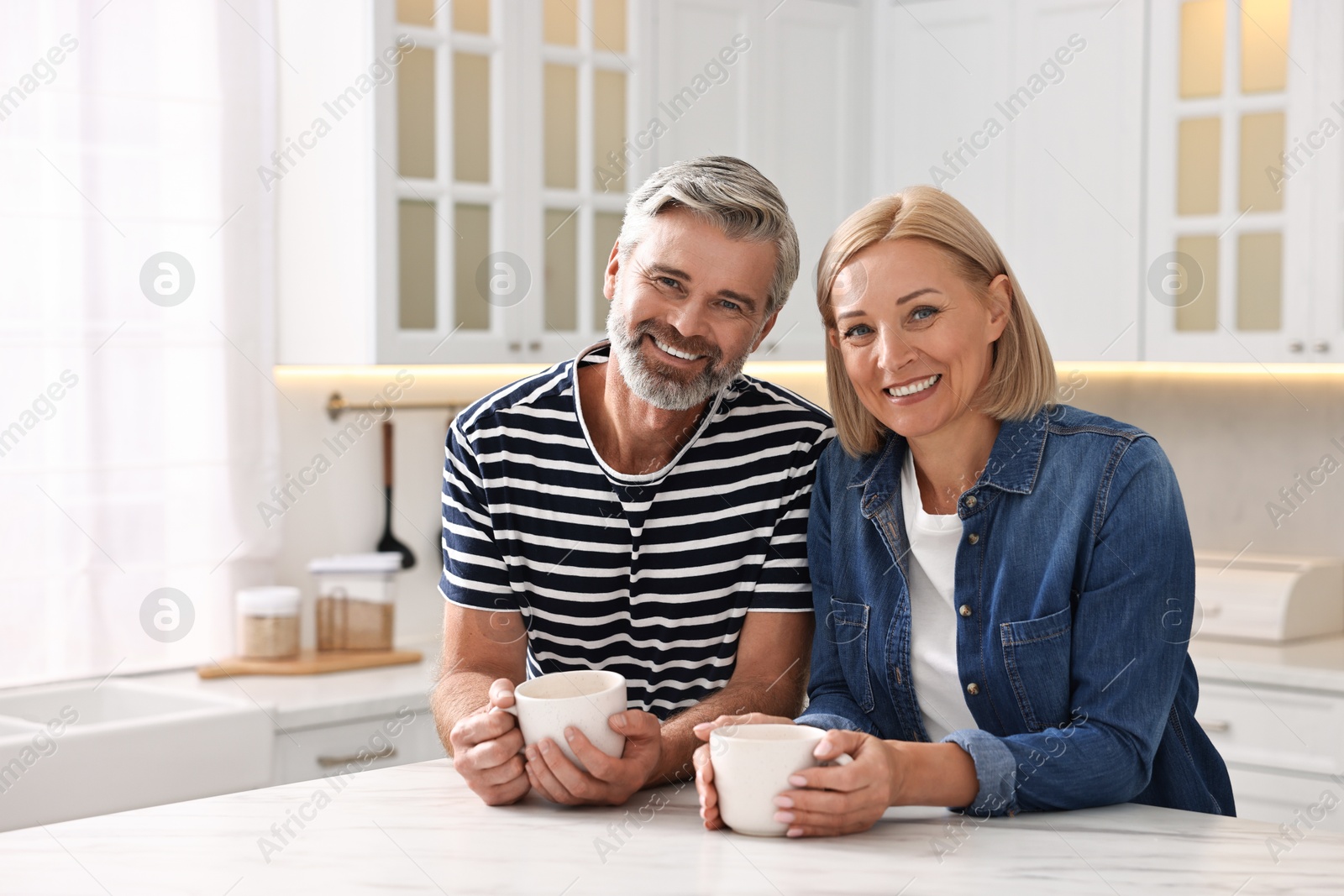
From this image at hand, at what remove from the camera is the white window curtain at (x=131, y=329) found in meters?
2.57

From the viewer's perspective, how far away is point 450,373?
129 inches

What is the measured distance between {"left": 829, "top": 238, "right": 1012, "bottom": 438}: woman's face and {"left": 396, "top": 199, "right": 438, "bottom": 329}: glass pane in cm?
163

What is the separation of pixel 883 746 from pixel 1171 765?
0.40m

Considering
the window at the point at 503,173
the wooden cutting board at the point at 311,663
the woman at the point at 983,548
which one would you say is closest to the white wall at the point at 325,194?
the window at the point at 503,173

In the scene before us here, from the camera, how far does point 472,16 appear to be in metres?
2.85

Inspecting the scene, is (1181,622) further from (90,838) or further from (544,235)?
(544,235)

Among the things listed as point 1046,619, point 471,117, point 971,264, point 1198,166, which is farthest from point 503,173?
point 1046,619

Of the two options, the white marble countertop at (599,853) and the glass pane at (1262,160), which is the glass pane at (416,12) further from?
the white marble countertop at (599,853)

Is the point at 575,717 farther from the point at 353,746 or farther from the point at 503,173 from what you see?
the point at 503,173

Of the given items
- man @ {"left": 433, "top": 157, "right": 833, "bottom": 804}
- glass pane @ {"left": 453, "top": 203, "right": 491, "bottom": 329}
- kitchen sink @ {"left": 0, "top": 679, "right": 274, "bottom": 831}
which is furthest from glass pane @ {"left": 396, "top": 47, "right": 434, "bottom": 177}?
man @ {"left": 433, "top": 157, "right": 833, "bottom": 804}

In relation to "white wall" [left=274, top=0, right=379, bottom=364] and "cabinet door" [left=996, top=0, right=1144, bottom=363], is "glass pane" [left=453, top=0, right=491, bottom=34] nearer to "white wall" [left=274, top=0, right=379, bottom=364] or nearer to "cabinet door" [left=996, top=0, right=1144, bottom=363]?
"white wall" [left=274, top=0, right=379, bottom=364]

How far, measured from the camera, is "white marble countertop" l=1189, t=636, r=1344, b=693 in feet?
8.63


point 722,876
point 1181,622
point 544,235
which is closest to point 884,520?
point 1181,622

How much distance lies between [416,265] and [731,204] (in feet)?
4.94
